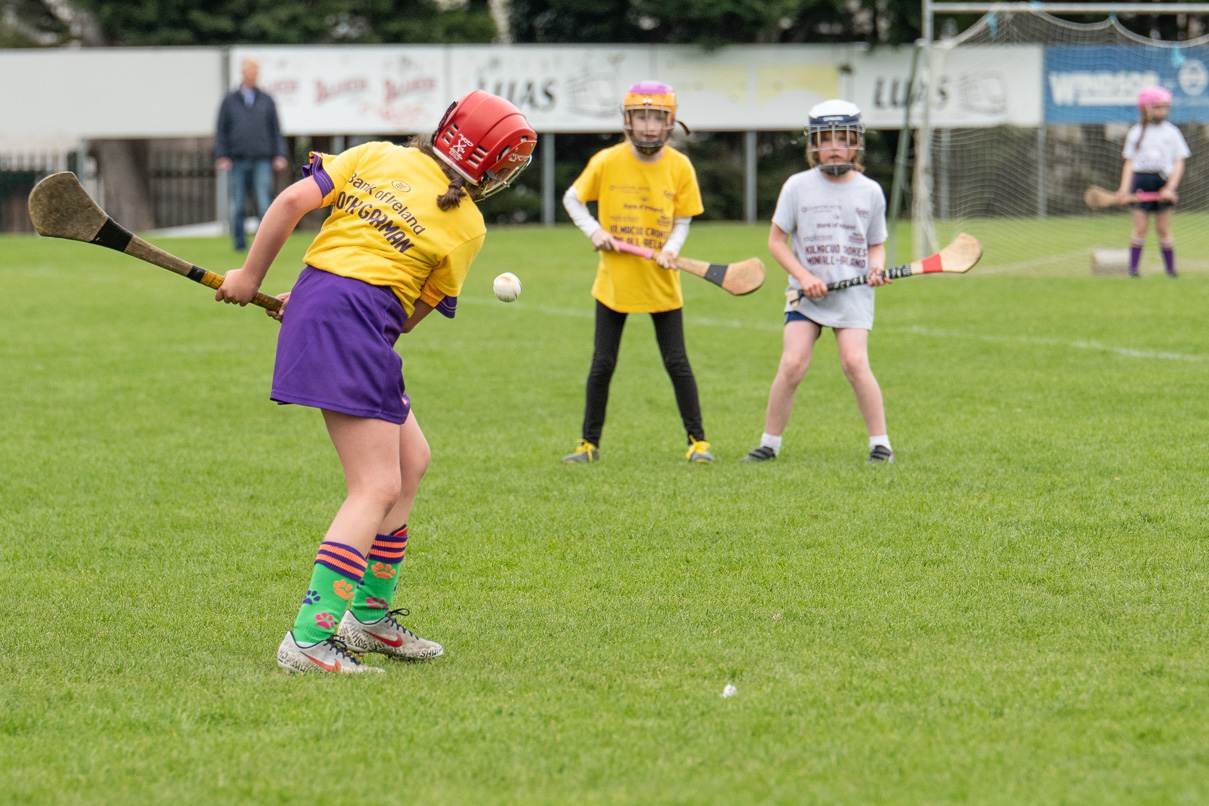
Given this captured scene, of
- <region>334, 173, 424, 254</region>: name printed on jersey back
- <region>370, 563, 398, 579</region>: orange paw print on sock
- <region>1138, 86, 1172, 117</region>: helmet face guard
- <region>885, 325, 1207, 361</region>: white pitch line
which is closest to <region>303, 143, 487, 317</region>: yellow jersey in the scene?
<region>334, 173, 424, 254</region>: name printed on jersey back

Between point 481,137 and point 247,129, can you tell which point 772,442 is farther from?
point 247,129

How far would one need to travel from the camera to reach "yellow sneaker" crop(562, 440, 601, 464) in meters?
7.10

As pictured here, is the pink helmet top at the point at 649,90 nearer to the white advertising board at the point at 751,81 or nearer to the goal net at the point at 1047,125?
the goal net at the point at 1047,125

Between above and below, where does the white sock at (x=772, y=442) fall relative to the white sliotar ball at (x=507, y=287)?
below

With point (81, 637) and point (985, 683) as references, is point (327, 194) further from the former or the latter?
point (985, 683)

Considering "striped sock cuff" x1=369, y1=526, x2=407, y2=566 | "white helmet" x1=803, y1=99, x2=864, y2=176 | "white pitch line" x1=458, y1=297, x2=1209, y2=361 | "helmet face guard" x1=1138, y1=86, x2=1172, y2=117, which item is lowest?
"white pitch line" x1=458, y1=297, x2=1209, y2=361

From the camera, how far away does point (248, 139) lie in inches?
664

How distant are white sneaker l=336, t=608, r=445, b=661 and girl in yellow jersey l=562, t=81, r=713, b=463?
2981 mm

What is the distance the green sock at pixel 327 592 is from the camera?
12.7 feet

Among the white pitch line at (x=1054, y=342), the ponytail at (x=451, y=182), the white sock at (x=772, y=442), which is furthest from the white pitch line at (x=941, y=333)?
the ponytail at (x=451, y=182)

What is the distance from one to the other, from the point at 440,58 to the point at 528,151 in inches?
908

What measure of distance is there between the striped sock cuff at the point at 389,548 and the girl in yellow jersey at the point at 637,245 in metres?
2.89

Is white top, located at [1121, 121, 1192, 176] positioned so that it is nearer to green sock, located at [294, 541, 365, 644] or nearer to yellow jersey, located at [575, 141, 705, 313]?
yellow jersey, located at [575, 141, 705, 313]

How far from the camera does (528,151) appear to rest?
4.05 metres
